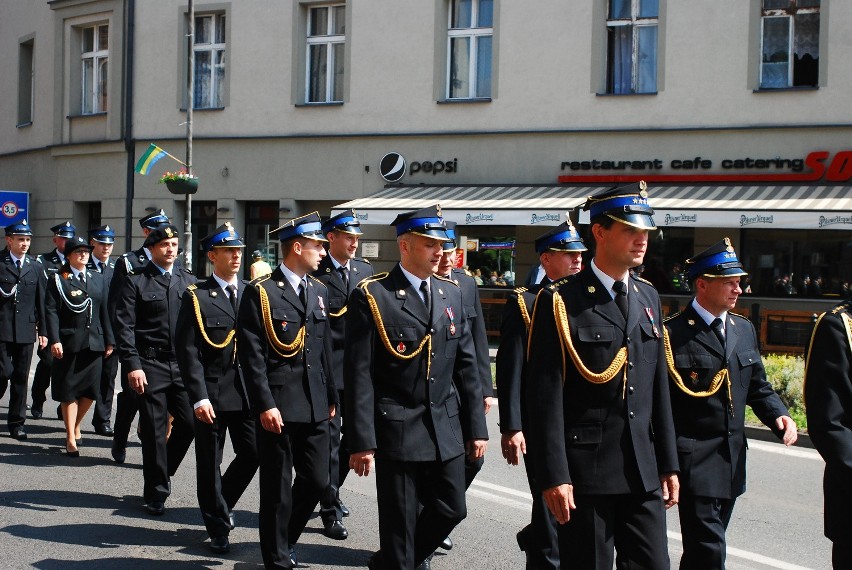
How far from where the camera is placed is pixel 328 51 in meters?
24.2

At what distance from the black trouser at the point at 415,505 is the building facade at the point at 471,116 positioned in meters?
14.0

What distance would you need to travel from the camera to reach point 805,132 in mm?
19781

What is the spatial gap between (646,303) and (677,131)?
16.8m

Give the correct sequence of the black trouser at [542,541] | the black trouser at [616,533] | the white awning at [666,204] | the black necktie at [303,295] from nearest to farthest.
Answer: the black trouser at [616,533], the black trouser at [542,541], the black necktie at [303,295], the white awning at [666,204]

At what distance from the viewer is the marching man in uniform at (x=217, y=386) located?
6699mm

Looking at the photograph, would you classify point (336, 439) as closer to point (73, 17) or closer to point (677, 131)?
point (677, 131)

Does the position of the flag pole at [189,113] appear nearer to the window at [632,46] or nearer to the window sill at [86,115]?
the window sill at [86,115]

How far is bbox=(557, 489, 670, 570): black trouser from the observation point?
4199 millimetres

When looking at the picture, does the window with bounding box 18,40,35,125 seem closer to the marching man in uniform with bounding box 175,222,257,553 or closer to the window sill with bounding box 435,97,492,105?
the window sill with bounding box 435,97,492,105

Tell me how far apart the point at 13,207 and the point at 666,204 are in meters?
16.2

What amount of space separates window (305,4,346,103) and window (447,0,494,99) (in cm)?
262

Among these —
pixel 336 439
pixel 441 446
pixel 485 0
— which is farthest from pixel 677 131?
pixel 441 446

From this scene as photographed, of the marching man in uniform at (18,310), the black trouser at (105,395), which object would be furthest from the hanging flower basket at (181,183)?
the black trouser at (105,395)

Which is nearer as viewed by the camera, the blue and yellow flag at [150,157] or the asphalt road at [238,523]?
the asphalt road at [238,523]
